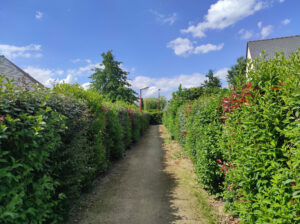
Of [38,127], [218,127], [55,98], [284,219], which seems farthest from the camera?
[218,127]

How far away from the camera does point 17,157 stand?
219cm

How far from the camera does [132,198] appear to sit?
4.75 meters

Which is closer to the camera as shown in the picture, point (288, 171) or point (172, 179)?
point (288, 171)

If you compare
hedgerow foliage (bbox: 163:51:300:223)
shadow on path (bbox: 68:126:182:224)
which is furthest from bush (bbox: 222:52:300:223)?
shadow on path (bbox: 68:126:182:224)

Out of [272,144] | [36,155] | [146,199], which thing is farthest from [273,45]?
[36,155]

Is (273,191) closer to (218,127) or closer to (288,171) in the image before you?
(288,171)

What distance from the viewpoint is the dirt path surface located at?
12.6 ft

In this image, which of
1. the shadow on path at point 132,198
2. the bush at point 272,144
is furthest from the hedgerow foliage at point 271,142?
the shadow on path at point 132,198

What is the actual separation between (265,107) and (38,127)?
9.84 feet

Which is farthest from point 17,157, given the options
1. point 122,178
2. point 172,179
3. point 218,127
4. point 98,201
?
point 172,179

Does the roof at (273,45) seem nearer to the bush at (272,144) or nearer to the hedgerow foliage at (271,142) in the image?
the hedgerow foliage at (271,142)

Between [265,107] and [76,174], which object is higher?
[265,107]

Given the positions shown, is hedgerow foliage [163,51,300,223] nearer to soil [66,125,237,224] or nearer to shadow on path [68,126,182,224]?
soil [66,125,237,224]

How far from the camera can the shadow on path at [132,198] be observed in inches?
152
